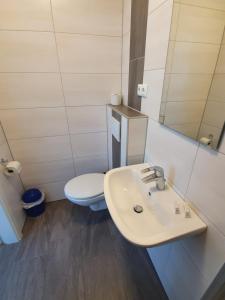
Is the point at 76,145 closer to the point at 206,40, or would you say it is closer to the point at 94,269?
the point at 94,269

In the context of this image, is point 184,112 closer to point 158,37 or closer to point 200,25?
point 200,25

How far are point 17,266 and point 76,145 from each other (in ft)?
3.89

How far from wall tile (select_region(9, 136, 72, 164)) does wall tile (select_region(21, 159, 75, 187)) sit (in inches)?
2.5

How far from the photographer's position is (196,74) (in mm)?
756

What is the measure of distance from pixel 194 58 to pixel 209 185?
0.60 meters

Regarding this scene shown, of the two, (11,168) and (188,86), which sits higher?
(188,86)

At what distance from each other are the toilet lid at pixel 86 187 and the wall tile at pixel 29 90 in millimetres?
815

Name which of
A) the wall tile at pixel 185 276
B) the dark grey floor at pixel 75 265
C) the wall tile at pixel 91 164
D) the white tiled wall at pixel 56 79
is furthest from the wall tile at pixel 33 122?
the wall tile at pixel 185 276

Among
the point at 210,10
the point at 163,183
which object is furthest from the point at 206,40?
the point at 163,183

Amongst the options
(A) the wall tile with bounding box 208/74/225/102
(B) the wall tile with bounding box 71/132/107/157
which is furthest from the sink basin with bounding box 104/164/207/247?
(B) the wall tile with bounding box 71/132/107/157

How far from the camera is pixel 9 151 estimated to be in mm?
1574

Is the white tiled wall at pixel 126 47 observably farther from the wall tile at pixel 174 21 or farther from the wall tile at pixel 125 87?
the wall tile at pixel 174 21

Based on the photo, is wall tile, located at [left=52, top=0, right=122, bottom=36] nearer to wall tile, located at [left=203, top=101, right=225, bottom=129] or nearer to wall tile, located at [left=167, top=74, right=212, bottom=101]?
wall tile, located at [left=167, top=74, right=212, bottom=101]

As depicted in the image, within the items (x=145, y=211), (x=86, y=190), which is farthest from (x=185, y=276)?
(x=86, y=190)
